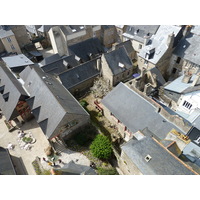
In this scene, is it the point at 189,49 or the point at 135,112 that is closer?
the point at 135,112

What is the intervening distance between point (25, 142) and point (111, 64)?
21.8 metres

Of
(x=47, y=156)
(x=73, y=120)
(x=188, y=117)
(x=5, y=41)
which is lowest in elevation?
(x=47, y=156)

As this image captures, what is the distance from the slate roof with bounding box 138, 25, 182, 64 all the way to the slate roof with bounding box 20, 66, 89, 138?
66.0 ft

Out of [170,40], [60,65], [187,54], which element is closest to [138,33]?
[170,40]

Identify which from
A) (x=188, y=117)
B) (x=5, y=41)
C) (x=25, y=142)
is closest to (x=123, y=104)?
(x=188, y=117)

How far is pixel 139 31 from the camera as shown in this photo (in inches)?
1710

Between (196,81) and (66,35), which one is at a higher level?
(66,35)

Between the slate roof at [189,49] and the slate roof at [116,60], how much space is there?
37.3 ft

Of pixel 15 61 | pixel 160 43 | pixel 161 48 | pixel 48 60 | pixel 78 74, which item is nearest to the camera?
pixel 78 74

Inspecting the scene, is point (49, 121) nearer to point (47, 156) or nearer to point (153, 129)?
point (47, 156)

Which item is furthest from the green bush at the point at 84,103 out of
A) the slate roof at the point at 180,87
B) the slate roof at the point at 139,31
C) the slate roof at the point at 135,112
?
the slate roof at the point at 139,31

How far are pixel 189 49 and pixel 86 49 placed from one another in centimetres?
2360

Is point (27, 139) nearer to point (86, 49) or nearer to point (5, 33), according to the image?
point (86, 49)

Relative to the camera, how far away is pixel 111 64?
33.1 meters
